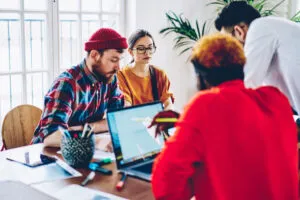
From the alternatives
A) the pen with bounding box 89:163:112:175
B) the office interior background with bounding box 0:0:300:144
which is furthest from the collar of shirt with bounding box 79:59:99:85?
the office interior background with bounding box 0:0:300:144

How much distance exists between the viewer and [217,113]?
3.69 ft

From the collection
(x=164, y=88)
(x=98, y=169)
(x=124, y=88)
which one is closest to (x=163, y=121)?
(x=98, y=169)

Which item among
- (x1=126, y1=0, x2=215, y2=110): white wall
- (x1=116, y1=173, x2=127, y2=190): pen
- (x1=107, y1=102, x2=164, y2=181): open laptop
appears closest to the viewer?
(x1=116, y1=173, x2=127, y2=190): pen

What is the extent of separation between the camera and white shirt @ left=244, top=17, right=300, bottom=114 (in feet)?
6.84

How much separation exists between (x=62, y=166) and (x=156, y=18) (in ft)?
8.21

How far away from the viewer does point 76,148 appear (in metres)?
1.70

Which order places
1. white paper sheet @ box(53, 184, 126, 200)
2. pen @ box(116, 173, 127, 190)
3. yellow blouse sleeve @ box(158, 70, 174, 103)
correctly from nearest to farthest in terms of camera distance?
white paper sheet @ box(53, 184, 126, 200) < pen @ box(116, 173, 127, 190) < yellow blouse sleeve @ box(158, 70, 174, 103)

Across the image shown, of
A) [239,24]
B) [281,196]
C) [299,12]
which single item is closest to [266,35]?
[239,24]

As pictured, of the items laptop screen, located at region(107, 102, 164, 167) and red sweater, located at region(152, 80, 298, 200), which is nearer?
red sweater, located at region(152, 80, 298, 200)

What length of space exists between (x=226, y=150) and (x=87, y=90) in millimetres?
1288

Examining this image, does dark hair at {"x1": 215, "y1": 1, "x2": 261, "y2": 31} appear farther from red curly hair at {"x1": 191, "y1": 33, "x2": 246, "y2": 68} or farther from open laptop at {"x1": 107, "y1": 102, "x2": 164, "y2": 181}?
red curly hair at {"x1": 191, "y1": 33, "x2": 246, "y2": 68}

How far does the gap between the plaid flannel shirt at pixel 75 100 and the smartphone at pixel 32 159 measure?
6.1 inches

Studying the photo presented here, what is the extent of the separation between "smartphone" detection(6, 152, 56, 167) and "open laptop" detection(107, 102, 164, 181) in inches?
13.2

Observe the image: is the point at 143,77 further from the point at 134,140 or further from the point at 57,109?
the point at 134,140
